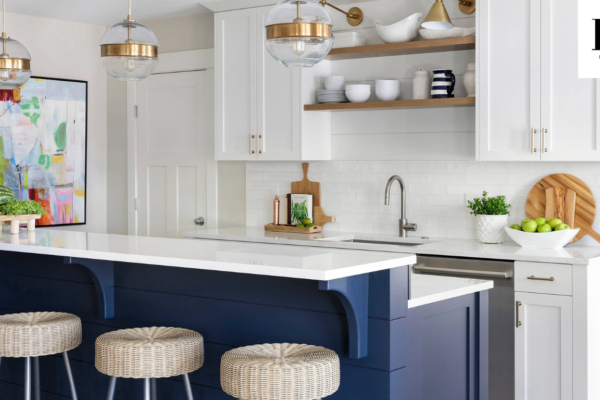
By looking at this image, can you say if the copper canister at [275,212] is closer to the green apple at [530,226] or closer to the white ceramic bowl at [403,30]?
the white ceramic bowl at [403,30]

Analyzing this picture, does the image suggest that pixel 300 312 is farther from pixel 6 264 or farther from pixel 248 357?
pixel 6 264

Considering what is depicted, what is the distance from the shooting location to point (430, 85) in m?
4.12

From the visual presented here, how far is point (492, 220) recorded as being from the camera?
151 inches

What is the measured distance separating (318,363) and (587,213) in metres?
2.31

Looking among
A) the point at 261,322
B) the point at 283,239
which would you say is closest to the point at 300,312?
the point at 261,322

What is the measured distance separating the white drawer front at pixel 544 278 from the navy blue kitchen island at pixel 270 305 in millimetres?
690

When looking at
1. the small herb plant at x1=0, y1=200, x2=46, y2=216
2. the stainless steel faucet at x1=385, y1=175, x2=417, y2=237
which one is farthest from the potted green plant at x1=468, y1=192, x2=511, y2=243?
the small herb plant at x1=0, y1=200, x2=46, y2=216

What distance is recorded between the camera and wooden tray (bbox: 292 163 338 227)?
4.66 metres

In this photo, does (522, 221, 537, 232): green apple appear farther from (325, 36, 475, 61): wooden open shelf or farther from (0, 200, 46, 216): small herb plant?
(0, 200, 46, 216): small herb plant

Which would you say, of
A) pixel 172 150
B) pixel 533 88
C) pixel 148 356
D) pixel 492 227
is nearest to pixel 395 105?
pixel 533 88

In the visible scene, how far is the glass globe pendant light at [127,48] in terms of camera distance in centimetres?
269

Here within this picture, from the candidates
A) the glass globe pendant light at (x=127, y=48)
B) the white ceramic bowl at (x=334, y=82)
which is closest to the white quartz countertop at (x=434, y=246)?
the white ceramic bowl at (x=334, y=82)

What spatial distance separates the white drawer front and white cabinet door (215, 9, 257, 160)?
6.53ft

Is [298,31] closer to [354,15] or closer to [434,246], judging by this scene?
[434,246]
